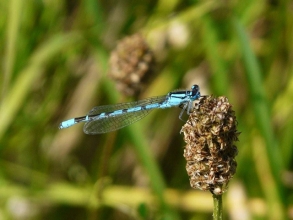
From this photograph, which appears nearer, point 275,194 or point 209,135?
point 209,135

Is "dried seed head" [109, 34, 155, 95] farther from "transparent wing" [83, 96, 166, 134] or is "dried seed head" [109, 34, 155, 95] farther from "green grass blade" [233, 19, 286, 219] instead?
"green grass blade" [233, 19, 286, 219]

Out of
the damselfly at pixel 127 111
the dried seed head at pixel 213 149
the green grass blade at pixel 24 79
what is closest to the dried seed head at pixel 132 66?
the damselfly at pixel 127 111

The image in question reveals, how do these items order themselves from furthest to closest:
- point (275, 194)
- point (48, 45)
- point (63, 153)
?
point (63, 153) < point (48, 45) < point (275, 194)

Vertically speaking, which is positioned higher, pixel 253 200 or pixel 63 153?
pixel 63 153

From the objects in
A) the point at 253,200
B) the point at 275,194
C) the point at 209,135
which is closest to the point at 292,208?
the point at 275,194

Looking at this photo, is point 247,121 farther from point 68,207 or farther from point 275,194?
point 68,207

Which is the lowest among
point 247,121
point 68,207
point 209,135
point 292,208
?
point 209,135

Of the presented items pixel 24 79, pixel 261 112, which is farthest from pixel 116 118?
pixel 261 112

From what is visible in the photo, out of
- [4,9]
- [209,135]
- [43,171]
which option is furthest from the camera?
[43,171]

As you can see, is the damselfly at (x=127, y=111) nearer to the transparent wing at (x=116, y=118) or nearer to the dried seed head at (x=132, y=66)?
the transparent wing at (x=116, y=118)

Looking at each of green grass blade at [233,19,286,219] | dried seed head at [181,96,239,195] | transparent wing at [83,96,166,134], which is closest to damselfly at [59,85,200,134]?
transparent wing at [83,96,166,134]
